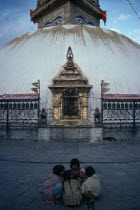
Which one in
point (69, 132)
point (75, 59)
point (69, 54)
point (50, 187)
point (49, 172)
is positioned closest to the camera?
point (50, 187)

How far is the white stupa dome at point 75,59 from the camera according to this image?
11.5 meters

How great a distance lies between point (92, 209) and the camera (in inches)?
93.6

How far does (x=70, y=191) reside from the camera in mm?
2498

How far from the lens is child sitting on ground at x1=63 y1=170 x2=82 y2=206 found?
2439mm

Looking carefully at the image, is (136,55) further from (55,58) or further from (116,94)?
(55,58)

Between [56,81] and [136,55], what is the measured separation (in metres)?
7.81

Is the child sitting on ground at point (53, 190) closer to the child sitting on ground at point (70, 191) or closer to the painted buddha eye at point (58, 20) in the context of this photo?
the child sitting on ground at point (70, 191)

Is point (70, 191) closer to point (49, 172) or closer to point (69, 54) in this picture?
point (49, 172)

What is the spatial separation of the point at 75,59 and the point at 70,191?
10.9 meters

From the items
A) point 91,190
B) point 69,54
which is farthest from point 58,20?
point 91,190

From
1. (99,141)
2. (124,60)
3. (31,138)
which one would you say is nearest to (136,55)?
(124,60)

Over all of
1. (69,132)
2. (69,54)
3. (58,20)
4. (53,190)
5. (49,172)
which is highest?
(58,20)

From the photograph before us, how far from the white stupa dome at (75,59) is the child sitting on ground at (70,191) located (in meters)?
8.54

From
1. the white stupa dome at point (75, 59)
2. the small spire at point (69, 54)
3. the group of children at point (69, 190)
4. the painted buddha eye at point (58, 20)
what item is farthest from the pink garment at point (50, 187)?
the painted buddha eye at point (58, 20)
